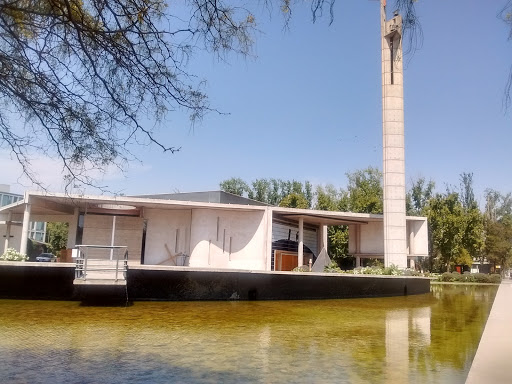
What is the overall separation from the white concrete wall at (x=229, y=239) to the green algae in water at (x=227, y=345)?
1032cm

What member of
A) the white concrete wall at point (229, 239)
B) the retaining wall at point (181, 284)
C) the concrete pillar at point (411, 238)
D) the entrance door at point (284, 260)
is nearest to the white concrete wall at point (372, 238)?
the concrete pillar at point (411, 238)

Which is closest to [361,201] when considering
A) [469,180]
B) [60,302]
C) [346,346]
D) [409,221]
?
[469,180]

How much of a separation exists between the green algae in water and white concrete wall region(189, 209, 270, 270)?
10.3 m

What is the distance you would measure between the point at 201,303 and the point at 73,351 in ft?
24.2

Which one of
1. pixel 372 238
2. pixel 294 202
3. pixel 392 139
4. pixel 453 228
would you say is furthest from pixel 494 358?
pixel 294 202

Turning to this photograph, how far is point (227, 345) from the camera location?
660 cm

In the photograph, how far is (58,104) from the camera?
3.53 m

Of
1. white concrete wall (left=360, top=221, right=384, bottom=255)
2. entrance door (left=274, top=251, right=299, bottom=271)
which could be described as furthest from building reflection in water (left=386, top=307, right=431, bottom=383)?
white concrete wall (left=360, top=221, right=384, bottom=255)

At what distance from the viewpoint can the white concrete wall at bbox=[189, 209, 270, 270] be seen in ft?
71.7

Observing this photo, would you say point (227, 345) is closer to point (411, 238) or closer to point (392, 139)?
point (392, 139)

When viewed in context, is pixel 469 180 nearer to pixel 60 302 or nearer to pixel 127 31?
pixel 60 302

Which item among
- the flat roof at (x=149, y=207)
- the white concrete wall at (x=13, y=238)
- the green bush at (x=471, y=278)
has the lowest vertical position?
the green bush at (x=471, y=278)

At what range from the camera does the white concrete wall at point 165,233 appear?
22.5 m

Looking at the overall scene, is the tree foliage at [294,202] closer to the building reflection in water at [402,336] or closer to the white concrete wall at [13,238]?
the white concrete wall at [13,238]
